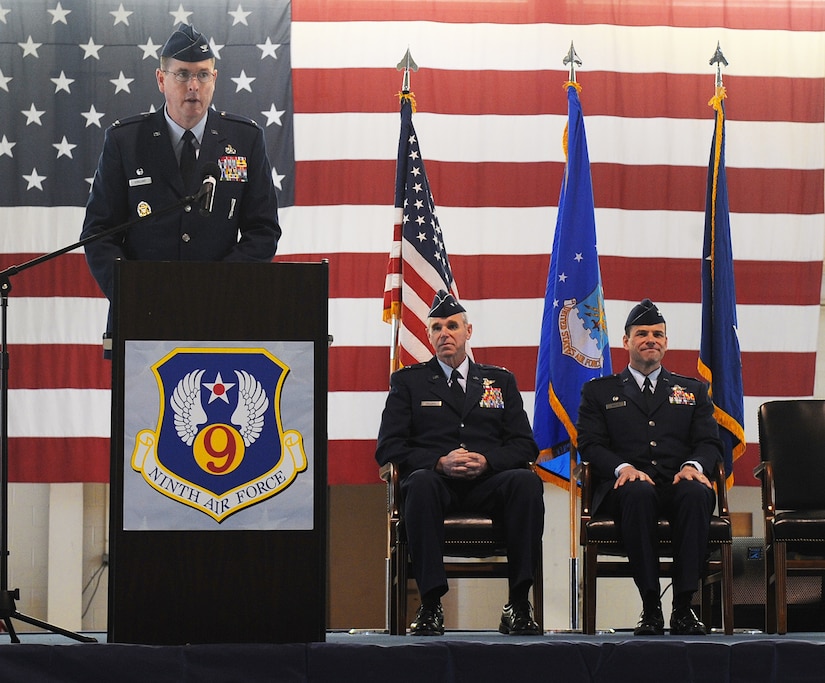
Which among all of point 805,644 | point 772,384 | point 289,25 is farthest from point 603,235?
point 805,644

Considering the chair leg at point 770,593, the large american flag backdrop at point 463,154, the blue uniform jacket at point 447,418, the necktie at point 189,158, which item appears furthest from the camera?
the large american flag backdrop at point 463,154

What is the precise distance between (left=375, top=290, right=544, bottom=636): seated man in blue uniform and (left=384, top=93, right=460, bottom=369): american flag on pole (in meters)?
0.80

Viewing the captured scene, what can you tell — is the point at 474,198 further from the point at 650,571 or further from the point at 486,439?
the point at 650,571

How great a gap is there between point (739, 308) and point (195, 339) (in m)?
4.09

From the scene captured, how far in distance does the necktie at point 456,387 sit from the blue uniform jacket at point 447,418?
0.07 ft

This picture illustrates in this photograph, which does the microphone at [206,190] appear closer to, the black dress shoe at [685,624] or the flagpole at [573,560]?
the black dress shoe at [685,624]

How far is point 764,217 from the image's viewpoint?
20.6ft

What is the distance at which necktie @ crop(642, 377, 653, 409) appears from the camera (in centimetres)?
443

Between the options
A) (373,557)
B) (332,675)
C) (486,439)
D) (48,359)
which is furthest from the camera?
(373,557)

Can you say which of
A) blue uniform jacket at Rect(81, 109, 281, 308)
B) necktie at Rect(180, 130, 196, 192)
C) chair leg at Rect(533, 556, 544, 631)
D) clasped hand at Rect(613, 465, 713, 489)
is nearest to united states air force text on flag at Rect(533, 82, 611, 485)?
clasped hand at Rect(613, 465, 713, 489)

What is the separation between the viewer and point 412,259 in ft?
17.6

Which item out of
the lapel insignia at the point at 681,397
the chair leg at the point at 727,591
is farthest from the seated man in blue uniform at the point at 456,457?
the chair leg at the point at 727,591

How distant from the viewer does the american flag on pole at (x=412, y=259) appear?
209 inches

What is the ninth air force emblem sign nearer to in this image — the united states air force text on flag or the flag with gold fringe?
the united states air force text on flag
